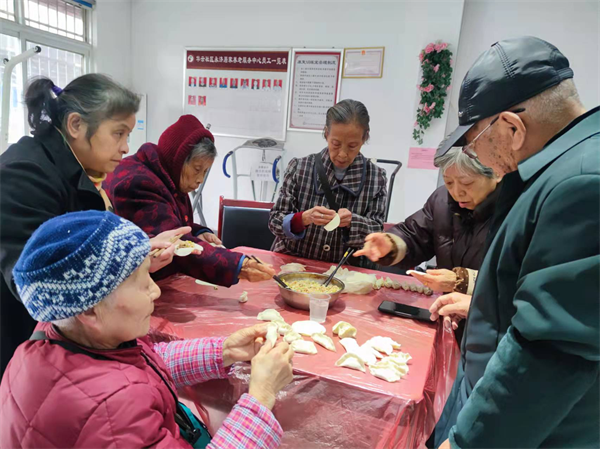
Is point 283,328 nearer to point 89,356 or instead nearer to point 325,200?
point 89,356

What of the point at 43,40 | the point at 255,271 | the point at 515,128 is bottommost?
the point at 255,271

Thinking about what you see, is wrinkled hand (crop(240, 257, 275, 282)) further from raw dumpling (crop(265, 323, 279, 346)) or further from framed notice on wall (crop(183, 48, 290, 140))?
framed notice on wall (crop(183, 48, 290, 140))

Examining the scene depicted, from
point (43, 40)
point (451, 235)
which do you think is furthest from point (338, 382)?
point (43, 40)

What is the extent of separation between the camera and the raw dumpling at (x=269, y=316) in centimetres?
134

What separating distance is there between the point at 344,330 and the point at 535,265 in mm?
699

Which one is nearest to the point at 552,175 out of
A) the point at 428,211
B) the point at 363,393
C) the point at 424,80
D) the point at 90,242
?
the point at 363,393

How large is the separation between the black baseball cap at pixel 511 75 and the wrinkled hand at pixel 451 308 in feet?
2.26

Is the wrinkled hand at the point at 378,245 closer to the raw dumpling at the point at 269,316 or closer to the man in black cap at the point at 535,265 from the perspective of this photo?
the raw dumpling at the point at 269,316

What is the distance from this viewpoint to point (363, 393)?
102cm

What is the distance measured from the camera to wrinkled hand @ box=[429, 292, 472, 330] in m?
1.30

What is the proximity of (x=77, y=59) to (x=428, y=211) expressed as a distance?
487 cm

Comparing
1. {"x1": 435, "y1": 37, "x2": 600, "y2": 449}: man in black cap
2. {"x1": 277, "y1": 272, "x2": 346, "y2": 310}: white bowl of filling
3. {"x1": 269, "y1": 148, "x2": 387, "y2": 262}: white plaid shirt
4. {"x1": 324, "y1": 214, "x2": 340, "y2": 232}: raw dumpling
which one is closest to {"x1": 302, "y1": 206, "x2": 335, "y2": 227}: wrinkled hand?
{"x1": 324, "y1": 214, "x2": 340, "y2": 232}: raw dumpling

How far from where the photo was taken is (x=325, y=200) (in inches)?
85.8

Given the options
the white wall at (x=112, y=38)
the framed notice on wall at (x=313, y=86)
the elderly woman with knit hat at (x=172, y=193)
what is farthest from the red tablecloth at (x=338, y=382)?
the white wall at (x=112, y=38)
